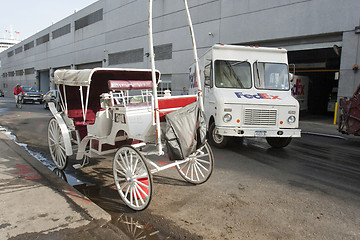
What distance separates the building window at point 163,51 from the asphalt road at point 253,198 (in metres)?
19.4

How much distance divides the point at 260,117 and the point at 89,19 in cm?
3582

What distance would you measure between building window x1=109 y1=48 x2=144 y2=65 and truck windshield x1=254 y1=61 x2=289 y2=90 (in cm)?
2152

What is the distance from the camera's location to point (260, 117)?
23.7ft

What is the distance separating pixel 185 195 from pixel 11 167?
3.58 meters

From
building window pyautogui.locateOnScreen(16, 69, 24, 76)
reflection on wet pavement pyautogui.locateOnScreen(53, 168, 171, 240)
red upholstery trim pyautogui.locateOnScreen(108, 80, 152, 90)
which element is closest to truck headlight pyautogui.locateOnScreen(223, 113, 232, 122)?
red upholstery trim pyautogui.locateOnScreen(108, 80, 152, 90)

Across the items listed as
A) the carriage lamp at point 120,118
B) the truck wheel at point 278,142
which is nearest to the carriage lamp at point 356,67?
the truck wheel at point 278,142

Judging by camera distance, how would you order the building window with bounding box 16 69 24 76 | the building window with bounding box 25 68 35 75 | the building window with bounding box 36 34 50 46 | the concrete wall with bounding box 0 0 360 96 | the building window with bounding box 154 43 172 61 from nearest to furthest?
the concrete wall with bounding box 0 0 360 96 < the building window with bounding box 154 43 172 61 < the building window with bounding box 36 34 50 46 < the building window with bounding box 25 68 35 75 < the building window with bounding box 16 69 24 76

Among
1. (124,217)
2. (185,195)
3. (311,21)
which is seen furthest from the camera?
(311,21)

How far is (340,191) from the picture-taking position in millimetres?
4785

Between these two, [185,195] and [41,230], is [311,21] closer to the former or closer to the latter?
[185,195]

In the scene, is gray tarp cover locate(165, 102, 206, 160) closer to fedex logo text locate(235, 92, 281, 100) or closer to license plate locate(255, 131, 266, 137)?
license plate locate(255, 131, 266, 137)

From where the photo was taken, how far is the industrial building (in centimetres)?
1466

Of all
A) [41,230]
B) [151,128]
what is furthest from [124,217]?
[151,128]

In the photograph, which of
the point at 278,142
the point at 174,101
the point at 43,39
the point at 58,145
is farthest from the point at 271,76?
the point at 43,39
